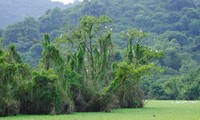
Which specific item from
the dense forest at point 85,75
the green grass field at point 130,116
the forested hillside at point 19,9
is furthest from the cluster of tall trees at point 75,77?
the forested hillside at point 19,9

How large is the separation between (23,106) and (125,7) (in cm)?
7028

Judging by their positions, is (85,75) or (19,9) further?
(19,9)

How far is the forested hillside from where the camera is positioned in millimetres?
107375

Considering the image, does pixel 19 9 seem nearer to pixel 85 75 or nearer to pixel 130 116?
pixel 85 75

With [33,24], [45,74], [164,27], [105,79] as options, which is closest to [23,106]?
[45,74]

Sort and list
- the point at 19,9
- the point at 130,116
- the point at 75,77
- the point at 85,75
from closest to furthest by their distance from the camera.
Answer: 1. the point at 130,116
2. the point at 75,77
3. the point at 85,75
4. the point at 19,9

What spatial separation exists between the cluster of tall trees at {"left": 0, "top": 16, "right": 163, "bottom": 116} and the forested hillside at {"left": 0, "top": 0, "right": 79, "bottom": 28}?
75.6m

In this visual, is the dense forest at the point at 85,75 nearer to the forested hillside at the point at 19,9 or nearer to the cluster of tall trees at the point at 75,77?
the cluster of tall trees at the point at 75,77

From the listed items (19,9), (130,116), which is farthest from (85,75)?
(19,9)

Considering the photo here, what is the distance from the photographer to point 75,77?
24.9 metres

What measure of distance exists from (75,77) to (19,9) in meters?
98.0

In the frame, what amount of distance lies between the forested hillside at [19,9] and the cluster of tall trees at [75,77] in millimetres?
75646

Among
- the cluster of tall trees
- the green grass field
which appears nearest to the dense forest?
the cluster of tall trees

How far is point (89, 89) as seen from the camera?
25609 millimetres
